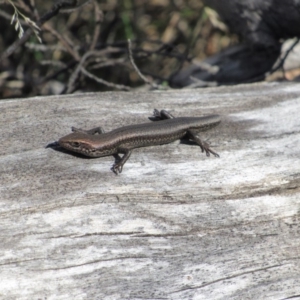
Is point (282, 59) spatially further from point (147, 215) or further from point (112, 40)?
point (112, 40)

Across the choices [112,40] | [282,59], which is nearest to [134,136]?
[282,59]

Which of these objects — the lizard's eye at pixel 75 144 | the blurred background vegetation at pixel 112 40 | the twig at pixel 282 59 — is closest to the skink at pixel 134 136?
the lizard's eye at pixel 75 144

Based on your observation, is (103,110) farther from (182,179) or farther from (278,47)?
(278,47)

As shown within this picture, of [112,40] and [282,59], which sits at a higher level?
[282,59]

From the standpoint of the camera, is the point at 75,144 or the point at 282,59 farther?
the point at 282,59

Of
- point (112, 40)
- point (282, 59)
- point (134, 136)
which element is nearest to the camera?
point (134, 136)

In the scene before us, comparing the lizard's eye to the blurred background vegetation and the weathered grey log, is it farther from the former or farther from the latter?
the blurred background vegetation
